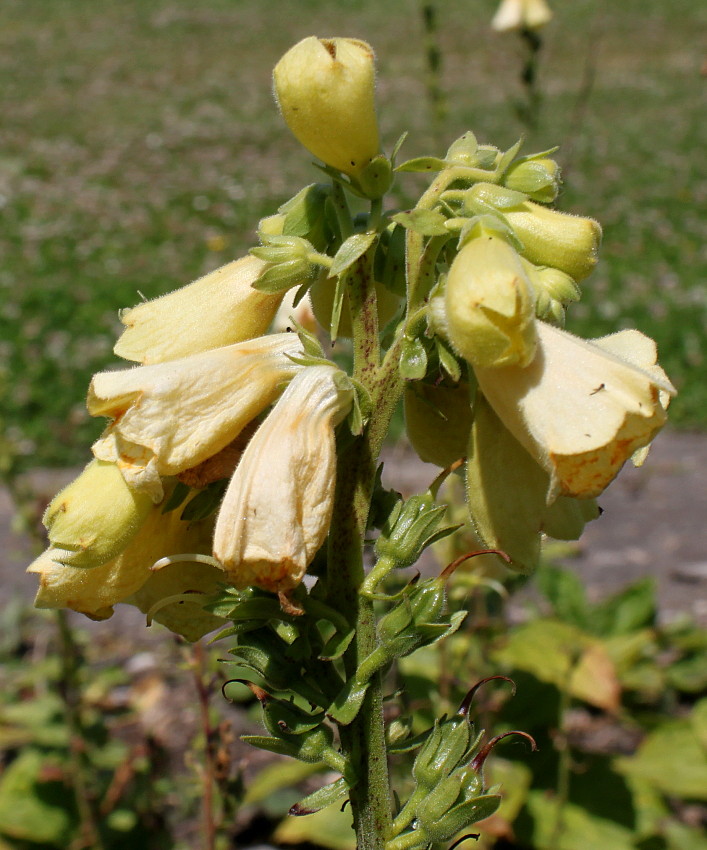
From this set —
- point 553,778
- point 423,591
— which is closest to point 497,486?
point 423,591

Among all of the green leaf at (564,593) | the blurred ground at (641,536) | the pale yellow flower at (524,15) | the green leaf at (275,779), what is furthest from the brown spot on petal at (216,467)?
the pale yellow flower at (524,15)

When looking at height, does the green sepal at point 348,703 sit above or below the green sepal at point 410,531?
below

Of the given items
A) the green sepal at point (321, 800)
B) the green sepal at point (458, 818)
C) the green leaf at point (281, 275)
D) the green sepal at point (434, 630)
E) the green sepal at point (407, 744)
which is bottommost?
the green sepal at point (407, 744)

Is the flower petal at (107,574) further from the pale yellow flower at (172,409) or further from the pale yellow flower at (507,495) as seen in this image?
the pale yellow flower at (507,495)

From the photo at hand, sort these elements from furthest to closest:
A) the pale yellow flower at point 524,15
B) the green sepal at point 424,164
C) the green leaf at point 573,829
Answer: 1. the pale yellow flower at point 524,15
2. the green leaf at point 573,829
3. the green sepal at point 424,164

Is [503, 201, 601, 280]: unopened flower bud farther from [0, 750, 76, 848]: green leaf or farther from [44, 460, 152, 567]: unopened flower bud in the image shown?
[0, 750, 76, 848]: green leaf

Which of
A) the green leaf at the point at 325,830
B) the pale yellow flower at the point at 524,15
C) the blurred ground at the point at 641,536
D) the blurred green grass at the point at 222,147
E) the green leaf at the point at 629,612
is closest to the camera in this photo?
the green leaf at the point at 325,830

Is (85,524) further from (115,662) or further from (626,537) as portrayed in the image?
(626,537)
